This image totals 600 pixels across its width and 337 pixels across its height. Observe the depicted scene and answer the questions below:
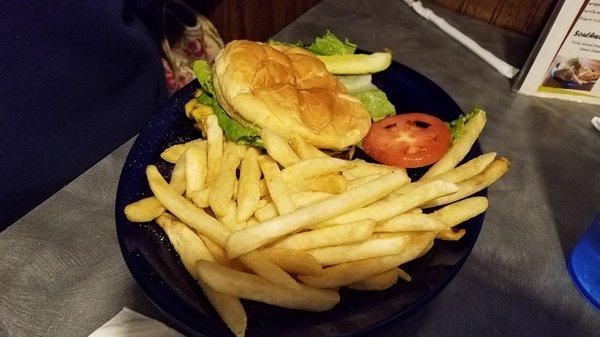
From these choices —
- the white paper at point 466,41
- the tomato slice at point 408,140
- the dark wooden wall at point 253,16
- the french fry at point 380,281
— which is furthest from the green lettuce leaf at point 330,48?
the dark wooden wall at point 253,16

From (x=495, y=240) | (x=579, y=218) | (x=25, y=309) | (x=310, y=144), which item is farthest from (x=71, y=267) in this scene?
(x=579, y=218)

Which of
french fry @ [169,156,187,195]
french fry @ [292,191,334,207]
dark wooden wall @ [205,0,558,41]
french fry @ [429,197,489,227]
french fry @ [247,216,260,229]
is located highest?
french fry @ [429,197,489,227]

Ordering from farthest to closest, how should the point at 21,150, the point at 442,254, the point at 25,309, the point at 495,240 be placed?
the point at 21,150
the point at 495,240
the point at 25,309
the point at 442,254

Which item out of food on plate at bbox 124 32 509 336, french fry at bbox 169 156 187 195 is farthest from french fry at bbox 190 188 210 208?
french fry at bbox 169 156 187 195

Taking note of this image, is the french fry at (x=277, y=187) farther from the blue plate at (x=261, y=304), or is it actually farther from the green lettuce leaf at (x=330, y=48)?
the green lettuce leaf at (x=330, y=48)

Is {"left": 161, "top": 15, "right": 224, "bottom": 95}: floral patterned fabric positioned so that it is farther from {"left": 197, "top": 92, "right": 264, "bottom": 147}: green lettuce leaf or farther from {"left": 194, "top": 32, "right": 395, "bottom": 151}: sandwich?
{"left": 197, "top": 92, "right": 264, "bottom": 147}: green lettuce leaf

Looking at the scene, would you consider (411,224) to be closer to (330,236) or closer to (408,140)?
(330,236)

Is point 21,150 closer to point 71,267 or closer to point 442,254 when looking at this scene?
point 71,267
